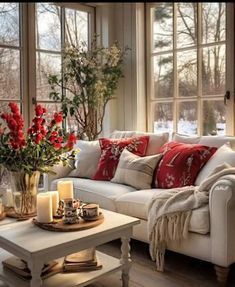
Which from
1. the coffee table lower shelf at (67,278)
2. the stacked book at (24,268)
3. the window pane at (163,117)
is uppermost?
the window pane at (163,117)

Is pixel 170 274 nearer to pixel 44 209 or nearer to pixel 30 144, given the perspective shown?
pixel 44 209

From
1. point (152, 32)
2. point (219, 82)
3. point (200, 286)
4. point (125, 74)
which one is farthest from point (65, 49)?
point (200, 286)

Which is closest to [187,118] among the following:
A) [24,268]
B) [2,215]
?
[2,215]

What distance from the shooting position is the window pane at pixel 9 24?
349 centimetres

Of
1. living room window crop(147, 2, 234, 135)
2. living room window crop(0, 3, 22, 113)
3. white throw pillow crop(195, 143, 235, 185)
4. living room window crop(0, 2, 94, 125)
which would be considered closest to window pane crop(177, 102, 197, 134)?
living room window crop(147, 2, 234, 135)

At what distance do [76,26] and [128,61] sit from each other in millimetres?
784

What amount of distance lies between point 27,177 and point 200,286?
1210 mm

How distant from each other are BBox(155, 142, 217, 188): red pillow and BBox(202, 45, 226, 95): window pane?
821mm

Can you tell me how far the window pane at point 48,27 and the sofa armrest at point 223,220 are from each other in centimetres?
264

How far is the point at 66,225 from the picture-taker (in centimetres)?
178

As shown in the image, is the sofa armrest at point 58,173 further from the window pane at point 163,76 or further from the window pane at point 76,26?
the window pane at point 76,26

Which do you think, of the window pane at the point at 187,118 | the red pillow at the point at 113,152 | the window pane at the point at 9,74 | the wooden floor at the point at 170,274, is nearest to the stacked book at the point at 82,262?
the wooden floor at the point at 170,274

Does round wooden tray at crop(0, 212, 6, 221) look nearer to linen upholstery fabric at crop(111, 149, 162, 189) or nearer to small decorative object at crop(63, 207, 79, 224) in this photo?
small decorative object at crop(63, 207, 79, 224)

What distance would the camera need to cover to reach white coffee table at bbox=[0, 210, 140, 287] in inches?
59.7
